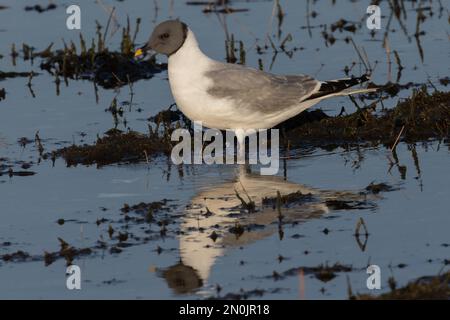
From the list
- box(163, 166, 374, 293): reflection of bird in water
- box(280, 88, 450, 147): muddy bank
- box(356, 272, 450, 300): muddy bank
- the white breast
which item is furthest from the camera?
box(280, 88, 450, 147): muddy bank

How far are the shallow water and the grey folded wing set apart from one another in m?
0.51

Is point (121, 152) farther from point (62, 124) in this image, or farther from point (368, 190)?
point (368, 190)

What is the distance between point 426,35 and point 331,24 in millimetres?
1352

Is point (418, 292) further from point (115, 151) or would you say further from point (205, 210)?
point (115, 151)

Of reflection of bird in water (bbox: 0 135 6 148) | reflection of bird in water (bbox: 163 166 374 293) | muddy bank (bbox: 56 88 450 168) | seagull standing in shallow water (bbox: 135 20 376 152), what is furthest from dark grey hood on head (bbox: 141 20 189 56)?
reflection of bird in water (bbox: 0 135 6 148)

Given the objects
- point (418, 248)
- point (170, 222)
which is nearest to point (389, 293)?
point (418, 248)

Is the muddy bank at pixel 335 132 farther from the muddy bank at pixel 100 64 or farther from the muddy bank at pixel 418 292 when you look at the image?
the muddy bank at pixel 418 292

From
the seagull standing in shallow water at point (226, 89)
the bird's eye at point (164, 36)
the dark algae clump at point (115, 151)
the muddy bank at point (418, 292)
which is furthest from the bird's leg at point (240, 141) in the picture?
the muddy bank at point (418, 292)

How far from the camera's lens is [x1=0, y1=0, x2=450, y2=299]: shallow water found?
8.09m

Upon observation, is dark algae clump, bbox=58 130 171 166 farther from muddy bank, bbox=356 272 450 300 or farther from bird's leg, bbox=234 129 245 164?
muddy bank, bbox=356 272 450 300

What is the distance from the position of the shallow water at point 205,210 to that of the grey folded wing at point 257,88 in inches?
20.1

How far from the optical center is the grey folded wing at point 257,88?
11.1 m

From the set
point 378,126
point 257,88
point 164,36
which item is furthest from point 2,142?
point 378,126
